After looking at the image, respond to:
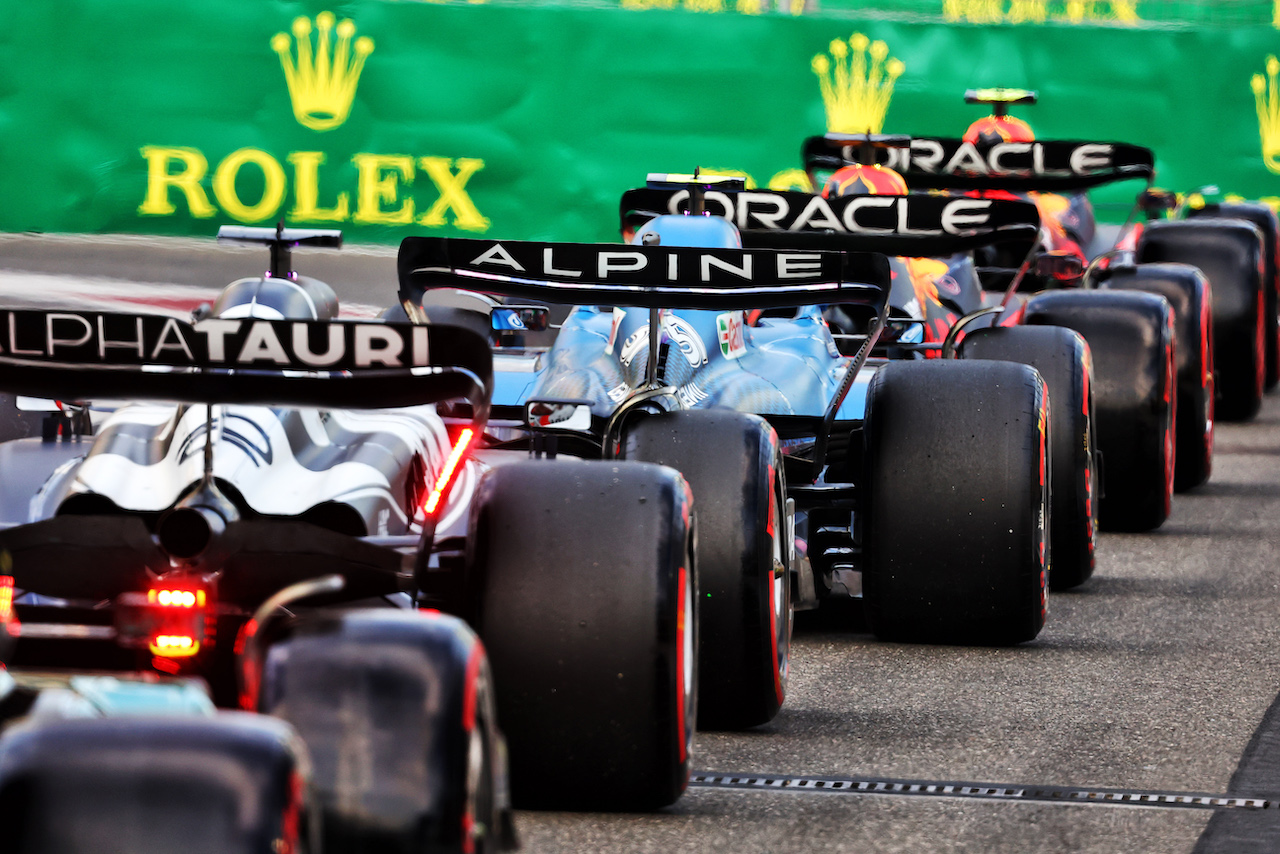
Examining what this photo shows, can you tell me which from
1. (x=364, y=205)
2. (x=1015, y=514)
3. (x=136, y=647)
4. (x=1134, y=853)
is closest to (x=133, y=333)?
(x=136, y=647)

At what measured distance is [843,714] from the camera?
5.62 meters

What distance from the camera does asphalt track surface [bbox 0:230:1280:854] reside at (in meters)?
4.49

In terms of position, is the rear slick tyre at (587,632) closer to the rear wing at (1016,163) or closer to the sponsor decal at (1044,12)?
the rear wing at (1016,163)

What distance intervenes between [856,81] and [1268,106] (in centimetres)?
323

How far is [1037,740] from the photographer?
211 inches

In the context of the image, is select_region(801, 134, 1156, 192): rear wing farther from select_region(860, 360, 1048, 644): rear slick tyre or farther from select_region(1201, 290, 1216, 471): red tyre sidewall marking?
select_region(860, 360, 1048, 644): rear slick tyre

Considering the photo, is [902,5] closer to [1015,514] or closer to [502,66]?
[502,66]

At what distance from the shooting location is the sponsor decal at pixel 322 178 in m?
17.2

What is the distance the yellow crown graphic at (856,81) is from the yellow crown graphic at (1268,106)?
2771 millimetres

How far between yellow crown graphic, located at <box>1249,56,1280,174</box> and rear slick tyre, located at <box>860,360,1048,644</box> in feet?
36.9

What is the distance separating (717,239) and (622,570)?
3.15 meters

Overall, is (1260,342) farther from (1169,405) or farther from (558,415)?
(558,415)

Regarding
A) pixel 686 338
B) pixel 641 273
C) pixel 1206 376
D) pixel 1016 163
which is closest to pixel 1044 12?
pixel 1016 163

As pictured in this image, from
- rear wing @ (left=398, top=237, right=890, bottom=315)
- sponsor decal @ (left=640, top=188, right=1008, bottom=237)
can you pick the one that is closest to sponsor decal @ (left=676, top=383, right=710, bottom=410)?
rear wing @ (left=398, top=237, right=890, bottom=315)
